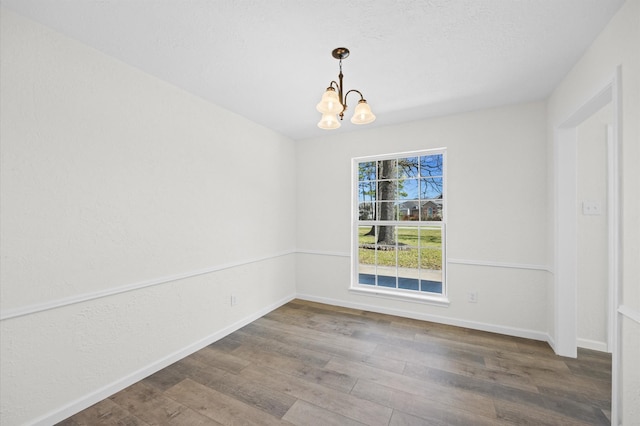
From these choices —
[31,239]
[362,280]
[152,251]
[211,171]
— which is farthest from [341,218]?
[31,239]

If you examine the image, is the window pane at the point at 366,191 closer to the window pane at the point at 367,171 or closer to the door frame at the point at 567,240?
the window pane at the point at 367,171

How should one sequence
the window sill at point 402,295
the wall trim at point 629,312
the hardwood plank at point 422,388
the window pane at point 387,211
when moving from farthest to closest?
the window pane at point 387,211, the window sill at point 402,295, the hardwood plank at point 422,388, the wall trim at point 629,312

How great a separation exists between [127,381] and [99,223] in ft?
4.18

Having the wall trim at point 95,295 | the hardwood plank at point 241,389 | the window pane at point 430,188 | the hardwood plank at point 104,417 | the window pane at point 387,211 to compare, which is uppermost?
the window pane at point 430,188

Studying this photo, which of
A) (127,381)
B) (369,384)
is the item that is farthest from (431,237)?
(127,381)

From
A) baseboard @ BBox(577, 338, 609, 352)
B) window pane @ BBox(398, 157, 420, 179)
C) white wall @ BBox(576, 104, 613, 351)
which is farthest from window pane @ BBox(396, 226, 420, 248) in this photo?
baseboard @ BBox(577, 338, 609, 352)

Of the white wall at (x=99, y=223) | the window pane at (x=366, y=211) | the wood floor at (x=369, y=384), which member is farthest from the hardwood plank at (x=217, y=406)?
the window pane at (x=366, y=211)

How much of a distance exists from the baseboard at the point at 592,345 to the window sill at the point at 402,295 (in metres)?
1.22

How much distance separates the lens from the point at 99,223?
6.31 ft

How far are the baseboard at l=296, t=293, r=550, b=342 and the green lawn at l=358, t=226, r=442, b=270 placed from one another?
604 millimetres

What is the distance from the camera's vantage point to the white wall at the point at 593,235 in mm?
2523

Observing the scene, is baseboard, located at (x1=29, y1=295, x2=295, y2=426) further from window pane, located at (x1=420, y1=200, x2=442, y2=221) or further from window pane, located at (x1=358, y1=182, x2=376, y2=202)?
window pane, located at (x1=420, y1=200, x2=442, y2=221)

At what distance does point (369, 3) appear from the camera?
149 centimetres

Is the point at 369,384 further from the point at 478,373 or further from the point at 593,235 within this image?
the point at 593,235
